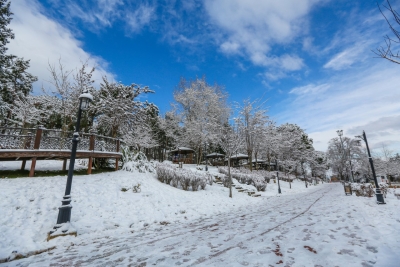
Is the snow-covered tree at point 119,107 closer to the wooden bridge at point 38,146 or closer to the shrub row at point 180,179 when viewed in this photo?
the wooden bridge at point 38,146

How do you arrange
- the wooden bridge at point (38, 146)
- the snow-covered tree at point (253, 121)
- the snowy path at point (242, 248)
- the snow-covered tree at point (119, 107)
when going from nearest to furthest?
the snowy path at point (242, 248) < the wooden bridge at point (38, 146) < the snow-covered tree at point (119, 107) < the snow-covered tree at point (253, 121)

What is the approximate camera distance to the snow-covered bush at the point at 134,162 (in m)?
12.1

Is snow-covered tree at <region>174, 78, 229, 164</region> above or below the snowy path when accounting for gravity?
above

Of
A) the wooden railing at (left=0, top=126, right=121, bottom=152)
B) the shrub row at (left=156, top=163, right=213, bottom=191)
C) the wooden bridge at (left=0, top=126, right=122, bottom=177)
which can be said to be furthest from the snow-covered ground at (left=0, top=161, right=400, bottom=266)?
the shrub row at (left=156, top=163, right=213, bottom=191)

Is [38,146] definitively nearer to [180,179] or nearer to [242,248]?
[180,179]

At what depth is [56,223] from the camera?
5.07m

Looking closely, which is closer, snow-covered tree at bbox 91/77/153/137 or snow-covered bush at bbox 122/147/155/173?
snow-covered bush at bbox 122/147/155/173

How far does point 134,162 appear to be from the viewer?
40.6ft

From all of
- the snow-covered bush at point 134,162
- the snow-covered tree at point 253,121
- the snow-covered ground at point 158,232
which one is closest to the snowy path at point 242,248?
the snow-covered ground at point 158,232

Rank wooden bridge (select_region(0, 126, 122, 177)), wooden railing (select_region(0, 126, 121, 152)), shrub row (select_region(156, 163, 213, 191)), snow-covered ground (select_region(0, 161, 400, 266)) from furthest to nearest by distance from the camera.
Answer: shrub row (select_region(156, 163, 213, 191)) < wooden railing (select_region(0, 126, 121, 152)) < wooden bridge (select_region(0, 126, 122, 177)) < snow-covered ground (select_region(0, 161, 400, 266))

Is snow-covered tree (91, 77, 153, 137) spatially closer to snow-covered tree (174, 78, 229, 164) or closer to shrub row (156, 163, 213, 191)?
shrub row (156, 163, 213, 191)

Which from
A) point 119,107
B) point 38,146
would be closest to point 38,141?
point 38,146

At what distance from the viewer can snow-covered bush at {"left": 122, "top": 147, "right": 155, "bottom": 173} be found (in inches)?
476

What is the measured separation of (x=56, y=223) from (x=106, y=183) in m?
3.62
